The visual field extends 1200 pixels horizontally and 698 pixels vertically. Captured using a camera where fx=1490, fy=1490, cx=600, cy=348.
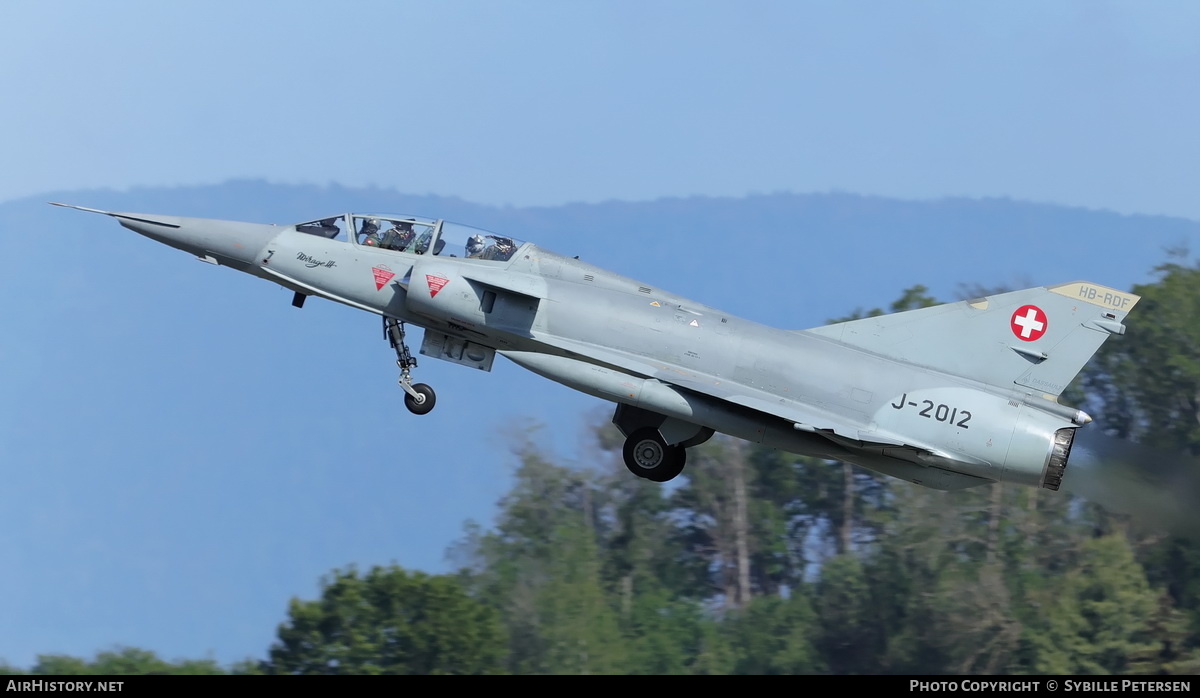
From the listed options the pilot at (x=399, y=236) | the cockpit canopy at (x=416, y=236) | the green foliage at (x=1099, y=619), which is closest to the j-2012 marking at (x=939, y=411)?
the cockpit canopy at (x=416, y=236)

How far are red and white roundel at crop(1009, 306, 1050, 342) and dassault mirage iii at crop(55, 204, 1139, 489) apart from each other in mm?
23

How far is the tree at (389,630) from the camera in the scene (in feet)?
126

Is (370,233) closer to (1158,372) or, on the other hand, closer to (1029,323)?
(1029,323)

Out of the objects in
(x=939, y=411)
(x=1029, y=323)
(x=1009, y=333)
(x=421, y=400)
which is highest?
(x=1029, y=323)

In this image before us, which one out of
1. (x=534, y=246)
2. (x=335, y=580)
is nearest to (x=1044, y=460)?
(x=534, y=246)

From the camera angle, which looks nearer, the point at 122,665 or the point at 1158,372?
the point at 122,665

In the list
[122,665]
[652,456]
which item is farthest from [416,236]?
[122,665]

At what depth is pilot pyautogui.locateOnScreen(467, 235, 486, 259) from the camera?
19.9 m

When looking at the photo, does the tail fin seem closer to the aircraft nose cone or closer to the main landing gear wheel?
the main landing gear wheel

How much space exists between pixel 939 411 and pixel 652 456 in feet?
12.8

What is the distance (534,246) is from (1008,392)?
655 cm

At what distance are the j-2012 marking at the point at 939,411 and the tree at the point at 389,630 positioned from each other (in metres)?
21.7

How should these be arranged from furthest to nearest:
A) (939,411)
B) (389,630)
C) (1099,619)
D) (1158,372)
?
(1158,372), (1099,619), (389,630), (939,411)

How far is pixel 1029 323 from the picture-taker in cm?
1983
